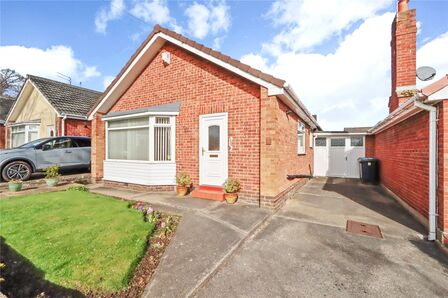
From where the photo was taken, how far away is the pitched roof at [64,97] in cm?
1287

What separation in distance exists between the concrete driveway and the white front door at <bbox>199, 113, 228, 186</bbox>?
84.4 inches

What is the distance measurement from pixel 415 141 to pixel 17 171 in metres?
13.8

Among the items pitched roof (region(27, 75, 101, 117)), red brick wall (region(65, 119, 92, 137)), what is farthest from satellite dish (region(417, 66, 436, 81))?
red brick wall (region(65, 119, 92, 137))

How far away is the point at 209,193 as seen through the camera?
6.09m

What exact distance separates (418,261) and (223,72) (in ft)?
19.1

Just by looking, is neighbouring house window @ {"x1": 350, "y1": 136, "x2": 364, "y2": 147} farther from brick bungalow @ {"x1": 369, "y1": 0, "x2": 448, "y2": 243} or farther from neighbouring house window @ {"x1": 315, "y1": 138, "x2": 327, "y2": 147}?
brick bungalow @ {"x1": 369, "y1": 0, "x2": 448, "y2": 243}

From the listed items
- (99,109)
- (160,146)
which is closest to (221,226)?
(160,146)

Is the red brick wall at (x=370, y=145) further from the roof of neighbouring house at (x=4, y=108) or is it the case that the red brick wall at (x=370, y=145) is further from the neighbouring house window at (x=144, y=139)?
the roof of neighbouring house at (x=4, y=108)

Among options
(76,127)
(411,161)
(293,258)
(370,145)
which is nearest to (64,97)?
(76,127)

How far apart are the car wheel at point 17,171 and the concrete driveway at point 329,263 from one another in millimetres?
10244

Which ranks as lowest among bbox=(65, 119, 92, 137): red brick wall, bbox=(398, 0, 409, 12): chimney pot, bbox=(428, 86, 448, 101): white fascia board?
bbox=(428, 86, 448, 101): white fascia board

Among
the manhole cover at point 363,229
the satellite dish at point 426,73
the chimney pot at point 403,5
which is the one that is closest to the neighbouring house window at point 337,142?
the chimney pot at point 403,5

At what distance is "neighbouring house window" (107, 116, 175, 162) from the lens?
7211 millimetres

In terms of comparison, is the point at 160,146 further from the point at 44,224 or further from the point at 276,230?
the point at 276,230
